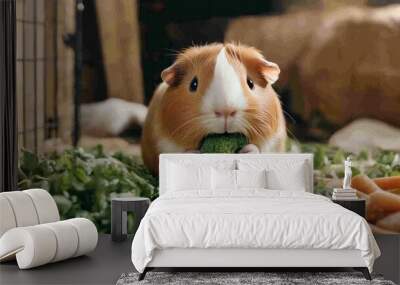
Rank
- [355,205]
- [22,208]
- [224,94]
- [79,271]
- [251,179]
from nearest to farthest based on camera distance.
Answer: [79,271], [22,208], [251,179], [355,205], [224,94]

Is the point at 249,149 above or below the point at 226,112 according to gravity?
below

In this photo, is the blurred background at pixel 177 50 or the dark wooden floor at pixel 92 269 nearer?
the dark wooden floor at pixel 92 269

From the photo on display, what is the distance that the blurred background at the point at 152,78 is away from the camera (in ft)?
28.0

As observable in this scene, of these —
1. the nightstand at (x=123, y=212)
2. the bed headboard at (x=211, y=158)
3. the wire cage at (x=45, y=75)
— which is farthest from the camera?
the wire cage at (x=45, y=75)

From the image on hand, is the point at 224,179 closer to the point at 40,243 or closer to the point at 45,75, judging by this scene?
the point at 40,243

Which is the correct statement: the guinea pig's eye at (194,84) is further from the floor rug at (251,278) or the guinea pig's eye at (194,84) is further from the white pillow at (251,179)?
the floor rug at (251,278)

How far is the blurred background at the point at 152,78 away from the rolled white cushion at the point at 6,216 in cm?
190

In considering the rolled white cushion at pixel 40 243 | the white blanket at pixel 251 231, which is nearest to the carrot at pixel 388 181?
the white blanket at pixel 251 231

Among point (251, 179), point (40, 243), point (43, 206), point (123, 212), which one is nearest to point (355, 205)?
point (251, 179)

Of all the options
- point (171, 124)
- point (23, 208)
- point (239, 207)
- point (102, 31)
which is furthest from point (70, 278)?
point (102, 31)

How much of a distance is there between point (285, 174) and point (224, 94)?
117cm

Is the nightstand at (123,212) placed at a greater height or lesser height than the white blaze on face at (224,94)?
lesser

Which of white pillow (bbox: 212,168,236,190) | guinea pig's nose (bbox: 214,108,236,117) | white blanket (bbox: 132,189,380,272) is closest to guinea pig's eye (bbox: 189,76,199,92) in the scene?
guinea pig's nose (bbox: 214,108,236,117)

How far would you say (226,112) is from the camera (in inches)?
334
